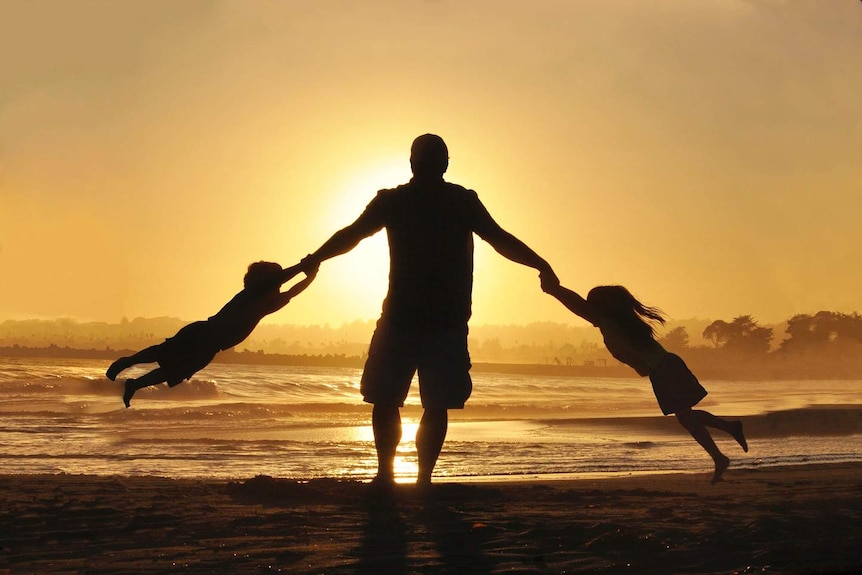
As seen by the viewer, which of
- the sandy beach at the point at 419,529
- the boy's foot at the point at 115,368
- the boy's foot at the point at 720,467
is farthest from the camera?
the boy's foot at the point at 720,467

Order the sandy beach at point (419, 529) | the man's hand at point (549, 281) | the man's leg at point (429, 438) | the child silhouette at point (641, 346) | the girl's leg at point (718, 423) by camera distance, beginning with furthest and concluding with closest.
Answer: the girl's leg at point (718, 423) < the child silhouette at point (641, 346) < the man's hand at point (549, 281) < the man's leg at point (429, 438) < the sandy beach at point (419, 529)

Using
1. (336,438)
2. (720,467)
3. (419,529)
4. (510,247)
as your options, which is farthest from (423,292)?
(336,438)

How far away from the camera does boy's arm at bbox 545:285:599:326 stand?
6.10m

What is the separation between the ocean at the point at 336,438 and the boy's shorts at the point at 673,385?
337 centimetres

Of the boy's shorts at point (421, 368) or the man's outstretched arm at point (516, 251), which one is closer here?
the boy's shorts at point (421, 368)

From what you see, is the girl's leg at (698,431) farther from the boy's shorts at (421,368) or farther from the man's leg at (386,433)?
the man's leg at (386,433)

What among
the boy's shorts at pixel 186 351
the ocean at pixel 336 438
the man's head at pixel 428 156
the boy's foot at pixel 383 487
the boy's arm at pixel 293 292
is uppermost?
the man's head at pixel 428 156

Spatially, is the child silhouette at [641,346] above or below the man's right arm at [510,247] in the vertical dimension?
below

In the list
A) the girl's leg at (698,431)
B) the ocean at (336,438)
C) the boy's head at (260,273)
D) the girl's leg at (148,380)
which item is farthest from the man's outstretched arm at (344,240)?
the ocean at (336,438)

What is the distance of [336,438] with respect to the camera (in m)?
15.9

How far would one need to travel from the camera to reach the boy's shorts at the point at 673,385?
21.1 ft

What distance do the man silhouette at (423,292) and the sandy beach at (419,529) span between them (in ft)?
1.59

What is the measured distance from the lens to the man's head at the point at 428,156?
5.80m

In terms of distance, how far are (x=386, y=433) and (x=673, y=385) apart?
2038 millimetres
